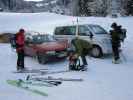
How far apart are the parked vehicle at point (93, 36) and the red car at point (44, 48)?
1.19m

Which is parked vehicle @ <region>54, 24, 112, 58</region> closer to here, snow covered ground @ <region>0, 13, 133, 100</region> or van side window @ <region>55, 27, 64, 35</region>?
van side window @ <region>55, 27, 64, 35</region>

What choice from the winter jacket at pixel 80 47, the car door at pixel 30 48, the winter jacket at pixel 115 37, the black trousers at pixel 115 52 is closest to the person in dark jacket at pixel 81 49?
the winter jacket at pixel 80 47

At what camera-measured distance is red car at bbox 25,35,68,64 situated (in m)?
17.7

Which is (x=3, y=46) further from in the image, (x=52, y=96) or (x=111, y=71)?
(x=52, y=96)

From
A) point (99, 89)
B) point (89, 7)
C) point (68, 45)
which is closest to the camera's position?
point (99, 89)

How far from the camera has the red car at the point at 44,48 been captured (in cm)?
1769

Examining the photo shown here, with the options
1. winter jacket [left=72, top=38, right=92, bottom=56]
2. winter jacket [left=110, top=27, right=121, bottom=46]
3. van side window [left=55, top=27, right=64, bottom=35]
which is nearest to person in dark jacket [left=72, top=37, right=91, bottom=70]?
winter jacket [left=72, top=38, right=92, bottom=56]

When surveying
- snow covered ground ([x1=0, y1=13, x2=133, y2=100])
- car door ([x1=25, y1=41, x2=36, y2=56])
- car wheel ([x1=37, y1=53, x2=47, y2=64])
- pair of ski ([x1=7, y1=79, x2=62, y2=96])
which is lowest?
snow covered ground ([x1=0, y1=13, x2=133, y2=100])

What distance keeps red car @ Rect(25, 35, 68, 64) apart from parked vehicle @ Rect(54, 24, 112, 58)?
3.92ft

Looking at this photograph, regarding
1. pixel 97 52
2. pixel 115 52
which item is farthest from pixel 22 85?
pixel 97 52

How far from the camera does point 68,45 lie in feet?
61.7

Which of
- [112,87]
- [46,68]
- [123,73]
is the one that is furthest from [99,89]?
[46,68]

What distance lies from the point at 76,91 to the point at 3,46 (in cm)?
1304

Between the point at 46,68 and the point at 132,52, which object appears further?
the point at 132,52
